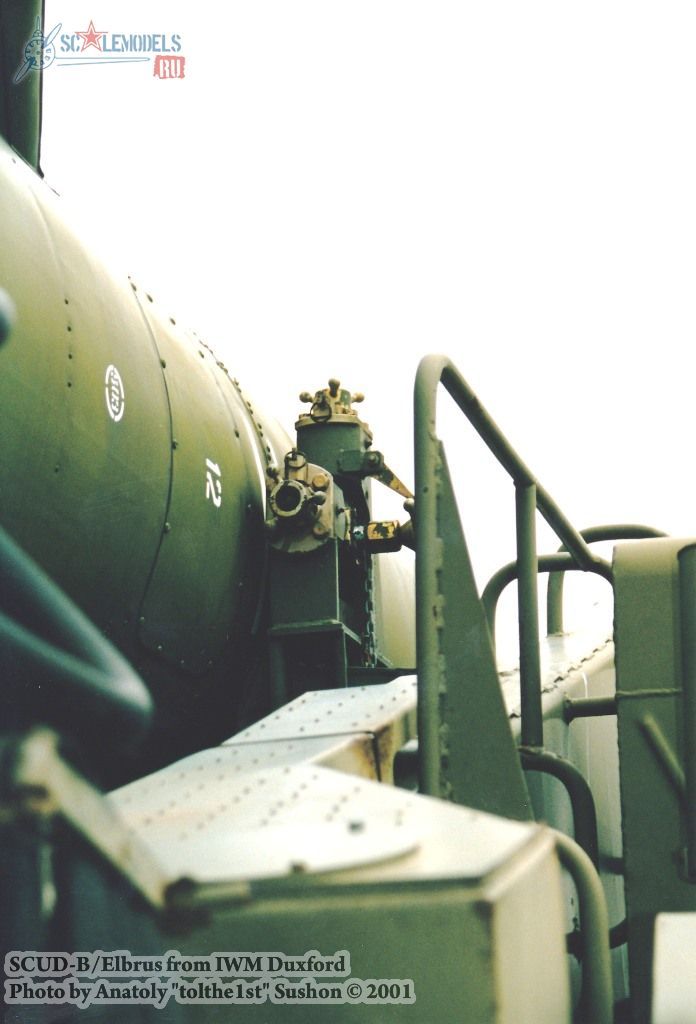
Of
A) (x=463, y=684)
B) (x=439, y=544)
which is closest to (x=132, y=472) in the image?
(x=439, y=544)

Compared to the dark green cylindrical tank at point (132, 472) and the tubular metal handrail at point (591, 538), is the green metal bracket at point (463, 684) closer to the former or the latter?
the dark green cylindrical tank at point (132, 472)

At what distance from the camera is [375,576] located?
5422 millimetres

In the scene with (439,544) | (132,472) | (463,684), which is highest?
(132,472)

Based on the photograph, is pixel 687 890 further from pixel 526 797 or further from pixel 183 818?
pixel 183 818

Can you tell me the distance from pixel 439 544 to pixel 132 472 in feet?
3.54

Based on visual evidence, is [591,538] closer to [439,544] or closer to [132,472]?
[132,472]

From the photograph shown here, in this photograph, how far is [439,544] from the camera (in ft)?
10.00

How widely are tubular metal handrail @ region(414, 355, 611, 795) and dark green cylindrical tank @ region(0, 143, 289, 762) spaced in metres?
0.89

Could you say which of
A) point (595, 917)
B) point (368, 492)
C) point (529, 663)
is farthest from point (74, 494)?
point (368, 492)

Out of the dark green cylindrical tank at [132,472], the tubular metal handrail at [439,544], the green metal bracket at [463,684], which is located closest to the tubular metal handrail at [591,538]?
the tubular metal handrail at [439,544]

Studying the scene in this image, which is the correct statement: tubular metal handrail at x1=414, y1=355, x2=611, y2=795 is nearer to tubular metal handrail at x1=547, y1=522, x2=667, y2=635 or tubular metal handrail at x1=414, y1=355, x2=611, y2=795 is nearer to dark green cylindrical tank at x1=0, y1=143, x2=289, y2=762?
tubular metal handrail at x1=547, y1=522, x2=667, y2=635

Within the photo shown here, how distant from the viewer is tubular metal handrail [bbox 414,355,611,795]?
2902 mm

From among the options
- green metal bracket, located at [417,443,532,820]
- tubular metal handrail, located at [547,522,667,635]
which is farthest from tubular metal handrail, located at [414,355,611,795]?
tubular metal handrail, located at [547,522,667,635]

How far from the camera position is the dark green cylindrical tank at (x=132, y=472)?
11.0ft
